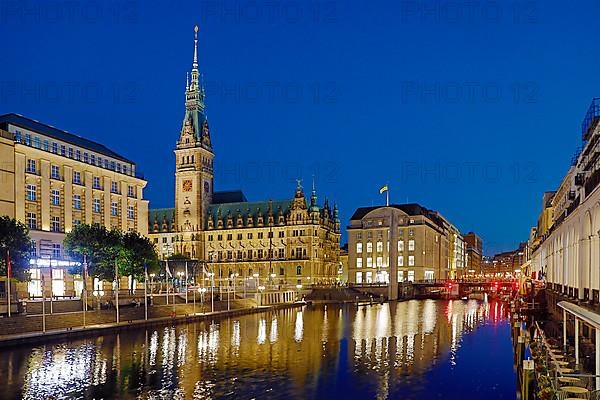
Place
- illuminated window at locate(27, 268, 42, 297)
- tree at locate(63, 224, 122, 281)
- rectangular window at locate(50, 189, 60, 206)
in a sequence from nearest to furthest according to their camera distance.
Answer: tree at locate(63, 224, 122, 281) < illuminated window at locate(27, 268, 42, 297) < rectangular window at locate(50, 189, 60, 206)

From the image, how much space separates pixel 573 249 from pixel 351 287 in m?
115

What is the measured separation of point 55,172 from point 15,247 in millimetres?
34826

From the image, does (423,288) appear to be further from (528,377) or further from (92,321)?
(528,377)

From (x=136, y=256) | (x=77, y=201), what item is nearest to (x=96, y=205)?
(x=77, y=201)

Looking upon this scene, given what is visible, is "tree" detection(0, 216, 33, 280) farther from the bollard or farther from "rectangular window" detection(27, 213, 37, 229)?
the bollard

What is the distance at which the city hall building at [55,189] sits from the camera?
306 ft

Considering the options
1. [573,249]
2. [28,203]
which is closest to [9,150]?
[28,203]

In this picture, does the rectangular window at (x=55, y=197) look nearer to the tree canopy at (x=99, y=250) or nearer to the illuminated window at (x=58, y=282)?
the illuminated window at (x=58, y=282)

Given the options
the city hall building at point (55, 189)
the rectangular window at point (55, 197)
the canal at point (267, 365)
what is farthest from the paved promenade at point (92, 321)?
the rectangular window at point (55, 197)

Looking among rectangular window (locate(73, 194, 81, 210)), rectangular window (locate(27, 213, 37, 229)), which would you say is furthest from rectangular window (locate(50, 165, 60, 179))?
rectangular window (locate(27, 213, 37, 229))

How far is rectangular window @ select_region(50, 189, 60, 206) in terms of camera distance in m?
103

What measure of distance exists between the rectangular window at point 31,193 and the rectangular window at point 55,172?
16.9 ft

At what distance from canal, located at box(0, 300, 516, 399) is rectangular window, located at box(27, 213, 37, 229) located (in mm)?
37115

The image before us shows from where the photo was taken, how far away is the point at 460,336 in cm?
6888
